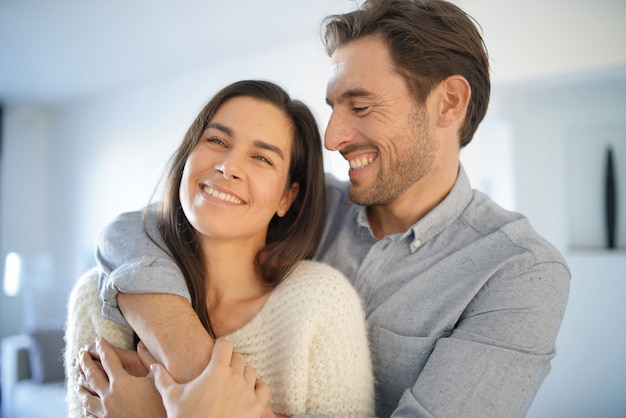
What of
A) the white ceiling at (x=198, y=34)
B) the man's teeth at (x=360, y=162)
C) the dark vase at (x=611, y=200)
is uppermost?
the white ceiling at (x=198, y=34)

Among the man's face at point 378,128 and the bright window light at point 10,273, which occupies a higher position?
the man's face at point 378,128

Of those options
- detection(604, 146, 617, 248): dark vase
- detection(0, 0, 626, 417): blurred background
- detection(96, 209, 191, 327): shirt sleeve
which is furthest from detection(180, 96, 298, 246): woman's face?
detection(604, 146, 617, 248): dark vase

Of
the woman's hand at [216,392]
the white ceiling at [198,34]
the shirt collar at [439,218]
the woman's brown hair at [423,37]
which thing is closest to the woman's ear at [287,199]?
the shirt collar at [439,218]

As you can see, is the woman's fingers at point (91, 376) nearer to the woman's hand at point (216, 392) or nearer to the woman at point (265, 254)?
the woman at point (265, 254)

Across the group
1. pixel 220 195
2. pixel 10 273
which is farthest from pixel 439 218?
pixel 10 273

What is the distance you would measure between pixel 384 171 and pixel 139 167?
15.7ft

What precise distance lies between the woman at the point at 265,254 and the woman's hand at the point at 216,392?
0.05 m

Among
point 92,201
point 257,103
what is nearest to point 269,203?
point 257,103

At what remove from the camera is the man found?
104 cm

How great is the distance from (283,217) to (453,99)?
68cm

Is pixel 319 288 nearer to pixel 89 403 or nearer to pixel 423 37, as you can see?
pixel 89 403

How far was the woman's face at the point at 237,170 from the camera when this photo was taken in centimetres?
125

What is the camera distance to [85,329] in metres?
1.22

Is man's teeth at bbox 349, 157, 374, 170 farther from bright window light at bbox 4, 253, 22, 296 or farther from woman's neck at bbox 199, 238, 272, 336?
bright window light at bbox 4, 253, 22, 296
